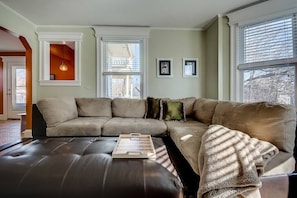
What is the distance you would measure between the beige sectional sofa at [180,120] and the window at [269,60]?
83 cm

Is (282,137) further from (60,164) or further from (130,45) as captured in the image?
(130,45)

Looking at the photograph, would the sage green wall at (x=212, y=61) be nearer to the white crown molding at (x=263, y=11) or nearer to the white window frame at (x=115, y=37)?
the white crown molding at (x=263, y=11)

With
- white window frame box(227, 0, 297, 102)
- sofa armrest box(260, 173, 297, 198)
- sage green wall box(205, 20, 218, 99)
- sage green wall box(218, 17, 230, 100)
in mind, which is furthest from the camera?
sage green wall box(205, 20, 218, 99)

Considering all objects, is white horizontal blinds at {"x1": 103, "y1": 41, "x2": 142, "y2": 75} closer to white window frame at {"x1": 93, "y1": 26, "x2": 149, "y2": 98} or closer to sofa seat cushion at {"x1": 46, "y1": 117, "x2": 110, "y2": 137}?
white window frame at {"x1": 93, "y1": 26, "x2": 149, "y2": 98}

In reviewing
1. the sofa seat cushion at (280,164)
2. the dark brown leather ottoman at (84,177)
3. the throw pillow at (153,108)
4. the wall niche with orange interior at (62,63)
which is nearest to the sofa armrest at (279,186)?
the sofa seat cushion at (280,164)

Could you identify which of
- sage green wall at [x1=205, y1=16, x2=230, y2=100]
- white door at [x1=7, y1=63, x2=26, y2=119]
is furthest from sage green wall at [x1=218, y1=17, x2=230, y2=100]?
white door at [x1=7, y1=63, x2=26, y2=119]

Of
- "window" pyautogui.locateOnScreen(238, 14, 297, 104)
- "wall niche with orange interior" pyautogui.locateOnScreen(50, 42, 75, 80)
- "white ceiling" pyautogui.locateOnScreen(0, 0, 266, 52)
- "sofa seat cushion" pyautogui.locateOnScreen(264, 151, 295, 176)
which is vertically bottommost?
"sofa seat cushion" pyautogui.locateOnScreen(264, 151, 295, 176)

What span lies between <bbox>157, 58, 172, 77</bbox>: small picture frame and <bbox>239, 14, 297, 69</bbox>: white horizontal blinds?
1.44 m

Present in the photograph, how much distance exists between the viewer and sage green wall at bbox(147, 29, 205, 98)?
4441mm

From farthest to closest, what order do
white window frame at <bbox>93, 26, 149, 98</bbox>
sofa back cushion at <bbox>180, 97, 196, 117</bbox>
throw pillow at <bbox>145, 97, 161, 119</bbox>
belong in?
white window frame at <bbox>93, 26, 149, 98</bbox>
sofa back cushion at <bbox>180, 97, 196, 117</bbox>
throw pillow at <bbox>145, 97, 161, 119</bbox>

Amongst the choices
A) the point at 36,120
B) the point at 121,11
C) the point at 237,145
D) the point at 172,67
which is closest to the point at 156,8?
the point at 121,11

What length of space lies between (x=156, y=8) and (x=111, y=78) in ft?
5.70

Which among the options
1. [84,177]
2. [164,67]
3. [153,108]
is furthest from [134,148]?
[164,67]

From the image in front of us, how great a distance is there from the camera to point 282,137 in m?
1.59
